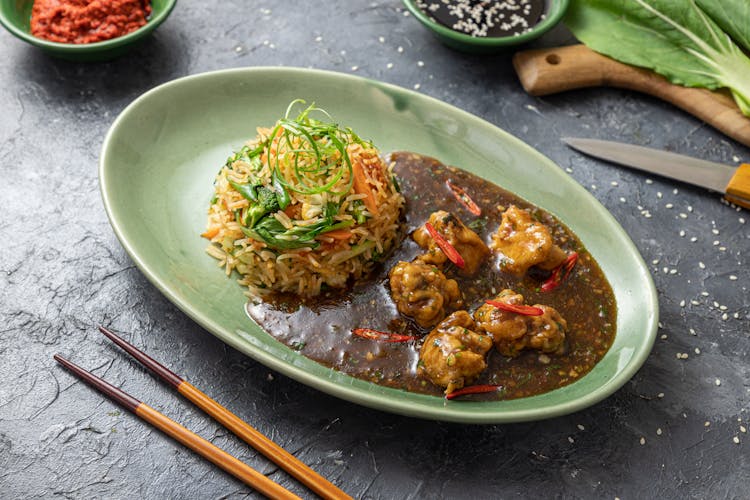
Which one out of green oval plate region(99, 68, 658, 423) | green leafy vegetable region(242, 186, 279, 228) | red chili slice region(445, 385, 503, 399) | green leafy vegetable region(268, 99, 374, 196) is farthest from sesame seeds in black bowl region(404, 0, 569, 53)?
red chili slice region(445, 385, 503, 399)

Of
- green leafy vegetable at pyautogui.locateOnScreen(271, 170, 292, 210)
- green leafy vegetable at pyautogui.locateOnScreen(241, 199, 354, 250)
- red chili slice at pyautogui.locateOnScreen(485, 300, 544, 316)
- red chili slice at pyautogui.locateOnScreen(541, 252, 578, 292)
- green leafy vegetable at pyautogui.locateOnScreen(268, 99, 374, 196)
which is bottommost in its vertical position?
red chili slice at pyautogui.locateOnScreen(541, 252, 578, 292)

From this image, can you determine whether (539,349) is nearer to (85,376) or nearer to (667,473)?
(667,473)

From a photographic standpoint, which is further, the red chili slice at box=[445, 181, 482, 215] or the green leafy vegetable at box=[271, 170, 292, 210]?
the red chili slice at box=[445, 181, 482, 215]

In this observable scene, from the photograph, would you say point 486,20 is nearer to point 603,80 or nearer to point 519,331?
point 603,80

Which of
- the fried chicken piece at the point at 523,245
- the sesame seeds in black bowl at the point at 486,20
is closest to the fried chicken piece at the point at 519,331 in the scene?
the fried chicken piece at the point at 523,245

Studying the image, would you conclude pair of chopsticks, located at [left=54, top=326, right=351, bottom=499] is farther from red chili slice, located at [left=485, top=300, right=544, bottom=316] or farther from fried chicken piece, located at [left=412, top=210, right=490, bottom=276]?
fried chicken piece, located at [left=412, top=210, right=490, bottom=276]

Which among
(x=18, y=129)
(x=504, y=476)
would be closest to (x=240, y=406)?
(x=504, y=476)

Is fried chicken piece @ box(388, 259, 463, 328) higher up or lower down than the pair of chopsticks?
higher up
